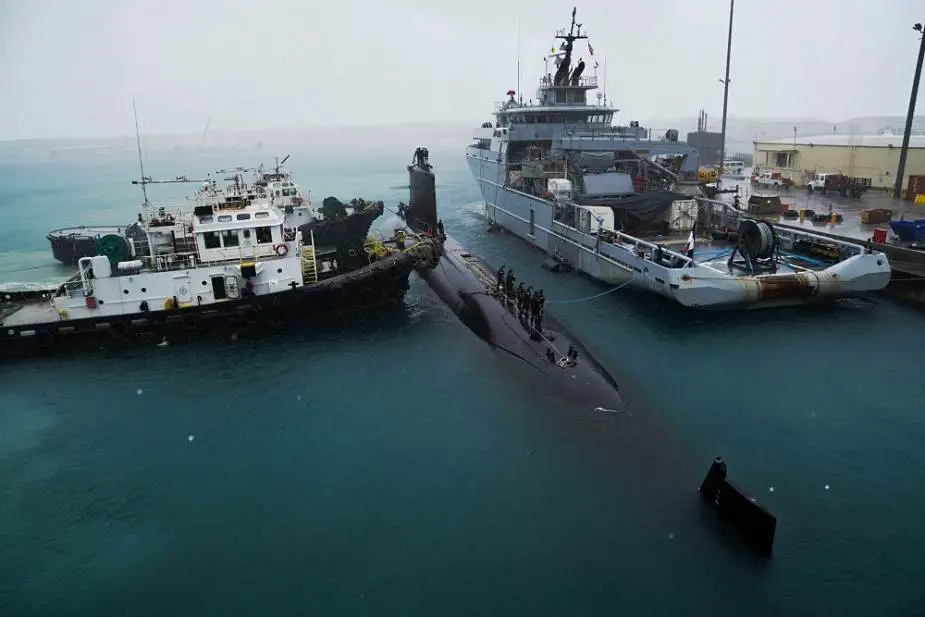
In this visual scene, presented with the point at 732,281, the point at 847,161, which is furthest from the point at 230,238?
the point at 847,161

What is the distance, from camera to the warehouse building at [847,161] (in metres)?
46.3

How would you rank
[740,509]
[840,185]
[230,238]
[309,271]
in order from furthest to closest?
[840,185], [309,271], [230,238], [740,509]

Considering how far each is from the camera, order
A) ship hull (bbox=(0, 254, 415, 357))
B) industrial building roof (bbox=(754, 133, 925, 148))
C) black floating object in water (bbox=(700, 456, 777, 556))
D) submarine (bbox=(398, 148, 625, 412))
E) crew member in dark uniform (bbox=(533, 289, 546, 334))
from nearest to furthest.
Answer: black floating object in water (bbox=(700, 456, 777, 556)) → submarine (bbox=(398, 148, 625, 412)) → crew member in dark uniform (bbox=(533, 289, 546, 334)) → ship hull (bbox=(0, 254, 415, 357)) → industrial building roof (bbox=(754, 133, 925, 148))

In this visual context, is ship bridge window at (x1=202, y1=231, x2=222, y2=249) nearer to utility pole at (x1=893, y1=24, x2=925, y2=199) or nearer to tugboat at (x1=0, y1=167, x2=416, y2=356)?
tugboat at (x1=0, y1=167, x2=416, y2=356)

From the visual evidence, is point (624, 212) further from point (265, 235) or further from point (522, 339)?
point (265, 235)

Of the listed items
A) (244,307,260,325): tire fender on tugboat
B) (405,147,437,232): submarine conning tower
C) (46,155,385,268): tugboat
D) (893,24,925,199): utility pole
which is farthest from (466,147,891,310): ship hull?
(893,24,925,199): utility pole

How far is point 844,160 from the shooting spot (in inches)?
2077

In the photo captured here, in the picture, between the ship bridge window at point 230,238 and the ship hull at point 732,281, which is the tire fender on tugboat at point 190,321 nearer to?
the ship bridge window at point 230,238

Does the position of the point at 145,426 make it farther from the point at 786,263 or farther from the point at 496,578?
the point at 786,263

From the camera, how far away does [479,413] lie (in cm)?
1827

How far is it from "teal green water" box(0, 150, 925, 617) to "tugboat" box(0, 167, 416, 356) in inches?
47.1

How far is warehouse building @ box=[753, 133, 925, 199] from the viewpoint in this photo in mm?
46312

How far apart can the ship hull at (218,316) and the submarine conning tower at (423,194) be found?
1064cm

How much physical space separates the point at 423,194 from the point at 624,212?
12.9 meters
